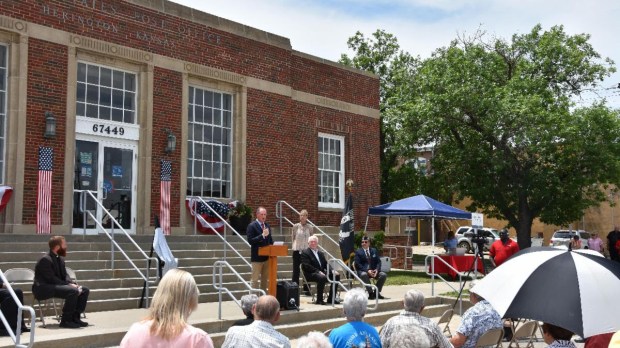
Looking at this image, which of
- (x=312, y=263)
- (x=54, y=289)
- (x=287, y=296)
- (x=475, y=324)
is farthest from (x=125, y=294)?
(x=475, y=324)

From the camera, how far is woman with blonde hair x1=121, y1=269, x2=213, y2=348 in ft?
12.9

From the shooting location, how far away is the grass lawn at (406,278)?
1988 centimetres

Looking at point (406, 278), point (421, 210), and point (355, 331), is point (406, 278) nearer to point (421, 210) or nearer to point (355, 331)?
point (421, 210)

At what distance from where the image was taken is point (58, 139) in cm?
1470

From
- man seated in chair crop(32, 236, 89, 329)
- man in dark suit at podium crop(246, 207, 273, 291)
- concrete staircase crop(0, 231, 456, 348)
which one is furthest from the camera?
man in dark suit at podium crop(246, 207, 273, 291)

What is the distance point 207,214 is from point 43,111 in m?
4.63

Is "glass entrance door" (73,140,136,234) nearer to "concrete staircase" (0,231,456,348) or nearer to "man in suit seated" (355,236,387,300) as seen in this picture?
"concrete staircase" (0,231,456,348)

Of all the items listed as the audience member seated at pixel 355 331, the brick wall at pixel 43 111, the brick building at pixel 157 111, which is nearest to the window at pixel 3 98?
the brick building at pixel 157 111

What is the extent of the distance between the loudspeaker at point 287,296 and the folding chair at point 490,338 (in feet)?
17.0

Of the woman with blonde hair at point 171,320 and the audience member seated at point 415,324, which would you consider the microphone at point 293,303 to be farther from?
the woman with blonde hair at point 171,320

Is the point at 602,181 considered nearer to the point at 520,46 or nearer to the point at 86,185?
the point at 520,46

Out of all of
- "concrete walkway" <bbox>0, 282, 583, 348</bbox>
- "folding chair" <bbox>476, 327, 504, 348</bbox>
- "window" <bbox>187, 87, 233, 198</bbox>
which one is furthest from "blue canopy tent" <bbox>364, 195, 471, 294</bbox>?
"folding chair" <bbox>476, 327, 504, 348</bbox>

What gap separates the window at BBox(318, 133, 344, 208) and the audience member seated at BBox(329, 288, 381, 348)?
15.4 m


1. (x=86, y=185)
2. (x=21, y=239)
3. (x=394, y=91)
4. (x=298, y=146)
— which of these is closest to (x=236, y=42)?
(x=298, y=146)
